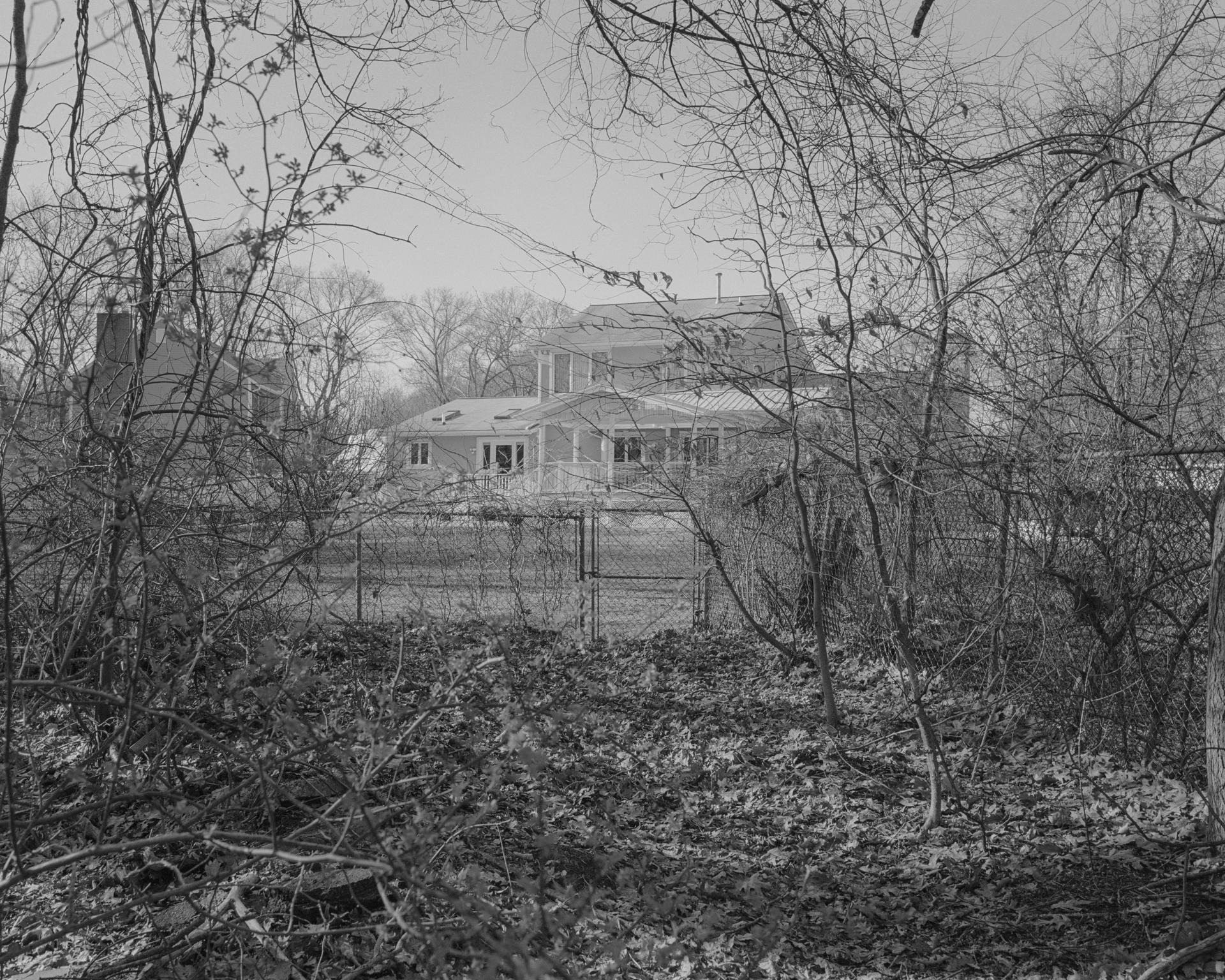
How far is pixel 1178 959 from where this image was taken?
3.43 metres

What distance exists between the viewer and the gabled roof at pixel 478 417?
31.4m

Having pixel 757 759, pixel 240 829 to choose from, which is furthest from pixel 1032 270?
pixel 240 829

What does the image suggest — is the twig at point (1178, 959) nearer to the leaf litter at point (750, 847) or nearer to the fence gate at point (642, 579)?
the leaf litter at point (750, 847)

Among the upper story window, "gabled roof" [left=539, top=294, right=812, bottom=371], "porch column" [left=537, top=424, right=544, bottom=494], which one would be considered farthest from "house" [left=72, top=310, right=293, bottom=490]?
"porch column" [left=537, top=424, right=544, bottom=494]

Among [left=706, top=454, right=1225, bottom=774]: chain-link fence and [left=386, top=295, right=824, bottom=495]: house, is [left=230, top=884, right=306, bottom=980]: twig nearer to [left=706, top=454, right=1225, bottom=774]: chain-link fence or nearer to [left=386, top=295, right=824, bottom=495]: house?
[left=386, top=295, right=824, bottom=495]: house

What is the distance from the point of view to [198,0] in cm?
336

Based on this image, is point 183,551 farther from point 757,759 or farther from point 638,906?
point 757,759

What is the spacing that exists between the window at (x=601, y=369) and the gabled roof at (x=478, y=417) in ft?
75.4

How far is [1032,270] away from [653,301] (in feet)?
9.07

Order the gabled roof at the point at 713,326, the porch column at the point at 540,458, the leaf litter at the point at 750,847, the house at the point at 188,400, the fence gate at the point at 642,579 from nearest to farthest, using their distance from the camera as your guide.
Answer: the house at the point at 188,400 → the leaf litter at the point at 750,847 → the gabled roof at the point at 713,326 → the fence gate at the point at 642,579 → the porch column at the point at 540,458

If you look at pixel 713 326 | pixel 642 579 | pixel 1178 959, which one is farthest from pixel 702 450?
pixel 1178 959

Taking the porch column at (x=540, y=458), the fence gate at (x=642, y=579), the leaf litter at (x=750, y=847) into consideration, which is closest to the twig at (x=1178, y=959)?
the leaf litter at (x=750, y=847)

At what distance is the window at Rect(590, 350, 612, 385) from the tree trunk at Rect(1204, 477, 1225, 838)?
325 cm

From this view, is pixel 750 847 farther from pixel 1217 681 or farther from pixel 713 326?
pixel 713 326
